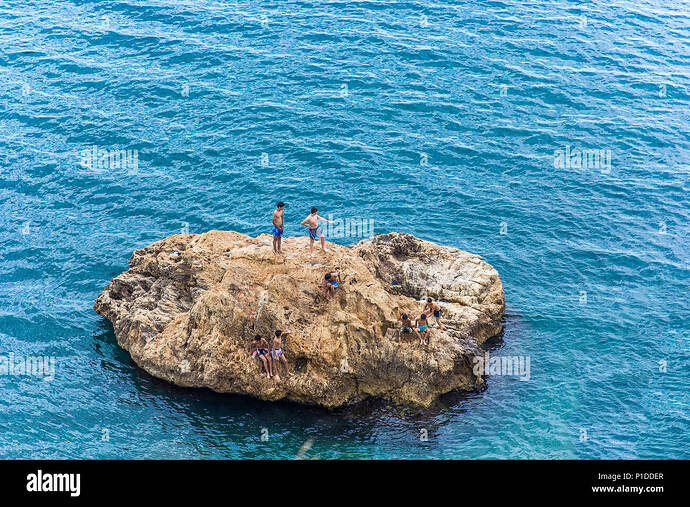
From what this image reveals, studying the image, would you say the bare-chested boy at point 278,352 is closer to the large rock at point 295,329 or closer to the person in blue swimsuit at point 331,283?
the large rock at point 295,329

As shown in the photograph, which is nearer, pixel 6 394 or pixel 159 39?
pixel 6 394

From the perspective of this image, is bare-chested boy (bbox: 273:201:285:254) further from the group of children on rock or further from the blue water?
the blue water

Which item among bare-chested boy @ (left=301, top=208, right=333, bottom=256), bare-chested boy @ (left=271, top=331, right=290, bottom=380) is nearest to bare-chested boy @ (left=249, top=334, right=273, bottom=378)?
bare-chested boy @ (left=271, top=331, right=290, bottom=380)

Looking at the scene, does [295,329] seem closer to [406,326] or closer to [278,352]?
[278,352]

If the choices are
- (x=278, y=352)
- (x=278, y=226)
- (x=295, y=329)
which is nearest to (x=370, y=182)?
(x=278, y=226)

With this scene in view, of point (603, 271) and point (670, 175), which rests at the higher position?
point (670, 175)
